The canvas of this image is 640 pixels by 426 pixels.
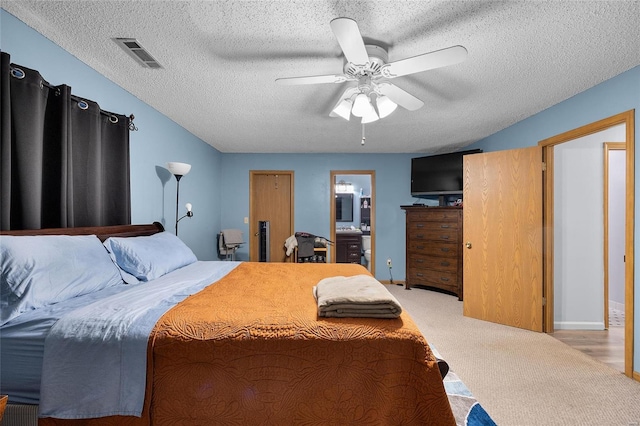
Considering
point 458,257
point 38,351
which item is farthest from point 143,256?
point 458,257

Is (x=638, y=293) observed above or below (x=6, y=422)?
above

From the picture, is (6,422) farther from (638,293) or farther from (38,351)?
(638,293)

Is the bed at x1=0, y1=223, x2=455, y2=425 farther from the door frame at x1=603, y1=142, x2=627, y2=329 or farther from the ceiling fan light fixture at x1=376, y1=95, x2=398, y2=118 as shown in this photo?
the door frame at x1=603, y1=142, x2=627, y2=329

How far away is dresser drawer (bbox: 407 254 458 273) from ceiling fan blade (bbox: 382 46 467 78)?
11.2 feet

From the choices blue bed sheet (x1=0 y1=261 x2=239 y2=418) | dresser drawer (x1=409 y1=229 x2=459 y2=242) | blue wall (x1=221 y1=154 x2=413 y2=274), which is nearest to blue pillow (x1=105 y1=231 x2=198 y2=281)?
blue bed sheet (x1=0 y1=261 x2=239 y2=418)

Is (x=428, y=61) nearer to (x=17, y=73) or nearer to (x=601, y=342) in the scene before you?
(x=17, y=73)

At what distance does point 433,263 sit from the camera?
14.8 ft

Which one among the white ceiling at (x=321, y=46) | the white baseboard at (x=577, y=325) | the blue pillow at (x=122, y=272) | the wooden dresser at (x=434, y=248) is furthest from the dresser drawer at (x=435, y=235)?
the blue pillow at (x=122, y=272)

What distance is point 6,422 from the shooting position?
3.88 ft

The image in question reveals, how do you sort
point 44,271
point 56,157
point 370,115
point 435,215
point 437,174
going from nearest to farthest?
point 44,271 → point 56,157 → point 370,115 → point 435,215 → point 437,174

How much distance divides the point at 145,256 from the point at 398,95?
2.24 meters

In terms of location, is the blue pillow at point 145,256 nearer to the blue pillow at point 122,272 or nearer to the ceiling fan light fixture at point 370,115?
the blue pillow at point 122,272

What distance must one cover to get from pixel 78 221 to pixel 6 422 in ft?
4.27

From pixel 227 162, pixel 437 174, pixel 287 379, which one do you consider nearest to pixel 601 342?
pixel 437 174
